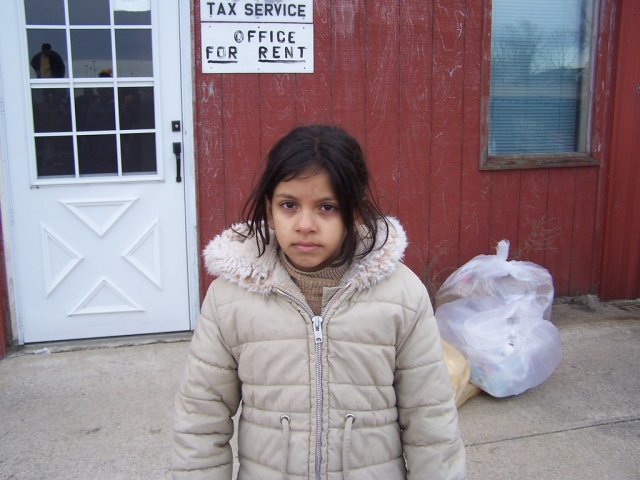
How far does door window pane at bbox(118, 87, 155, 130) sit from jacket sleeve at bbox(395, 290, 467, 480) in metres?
2.80

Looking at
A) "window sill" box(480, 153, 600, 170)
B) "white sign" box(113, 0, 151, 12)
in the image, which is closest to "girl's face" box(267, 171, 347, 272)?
"white sign" box(113, 0, 151, 12)

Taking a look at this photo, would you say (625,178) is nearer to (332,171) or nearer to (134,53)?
(134,53)

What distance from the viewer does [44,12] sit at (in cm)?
377

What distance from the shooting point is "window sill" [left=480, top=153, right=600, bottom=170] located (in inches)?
179

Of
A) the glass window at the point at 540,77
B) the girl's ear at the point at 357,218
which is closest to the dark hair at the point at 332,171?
the girl's ear at the point at 357,218

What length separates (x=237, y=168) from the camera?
4.12m

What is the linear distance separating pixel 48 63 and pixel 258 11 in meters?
1.28

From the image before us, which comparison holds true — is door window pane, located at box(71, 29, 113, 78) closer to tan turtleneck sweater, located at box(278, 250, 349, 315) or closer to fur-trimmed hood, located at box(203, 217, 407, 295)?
fur-trimmed hood, located at box(203, 217, 407, 295)

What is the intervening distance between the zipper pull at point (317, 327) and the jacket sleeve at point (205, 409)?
0.23m

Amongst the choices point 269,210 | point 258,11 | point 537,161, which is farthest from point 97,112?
point 537,161

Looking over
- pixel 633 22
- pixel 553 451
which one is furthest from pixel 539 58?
pixel 553 451

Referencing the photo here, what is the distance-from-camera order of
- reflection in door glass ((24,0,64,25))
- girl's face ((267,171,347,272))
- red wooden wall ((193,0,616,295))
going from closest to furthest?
girl's face ((267,171,347,272)) < reflection in door glass ((24,0,64,25)) < red wooden wall ((193,0,616,295))

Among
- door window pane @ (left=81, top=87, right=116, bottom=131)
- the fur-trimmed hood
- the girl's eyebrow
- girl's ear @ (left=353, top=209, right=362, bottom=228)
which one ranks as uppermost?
door window pane @ (left=81, top=87, right=116, bottom=131)

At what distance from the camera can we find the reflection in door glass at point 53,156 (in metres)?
3.89
